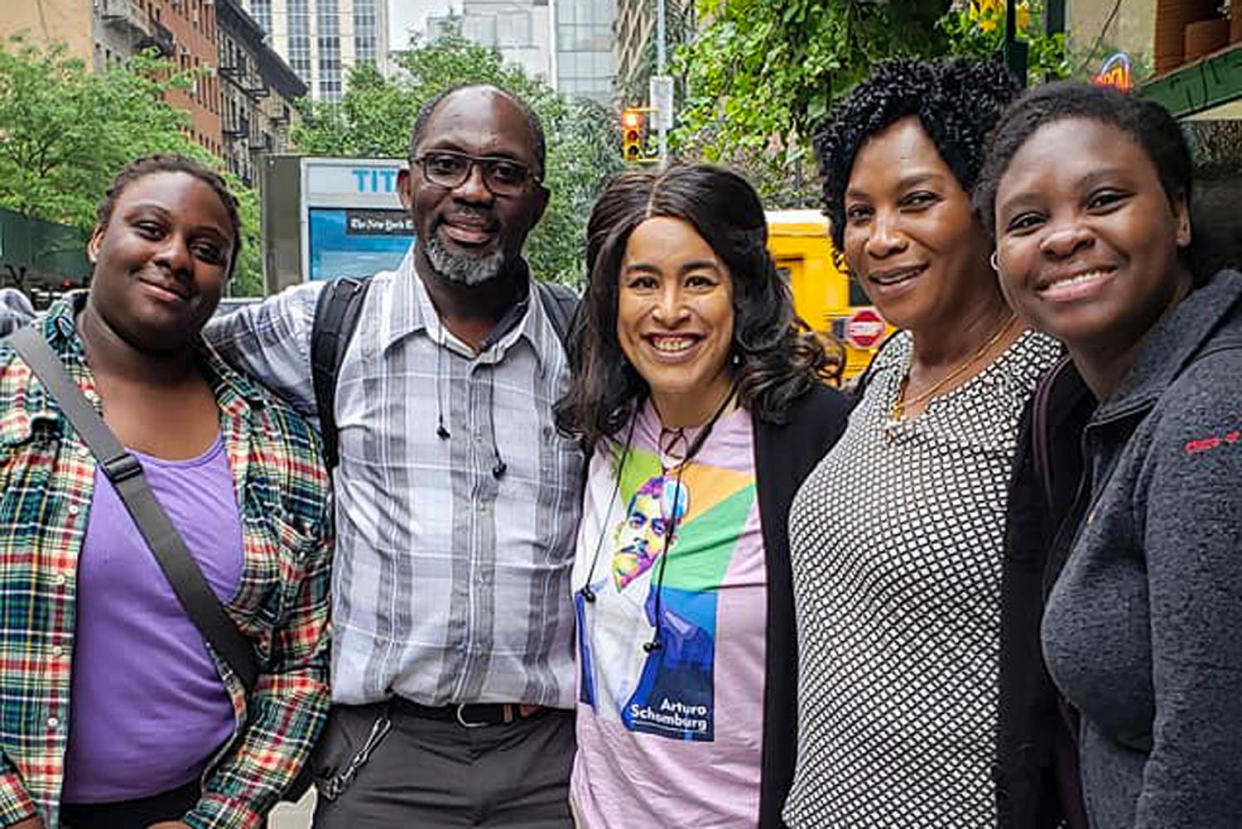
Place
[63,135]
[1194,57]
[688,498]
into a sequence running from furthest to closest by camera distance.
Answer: [63,135] < [1194,57] < [688,498]

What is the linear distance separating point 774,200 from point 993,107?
603 inches

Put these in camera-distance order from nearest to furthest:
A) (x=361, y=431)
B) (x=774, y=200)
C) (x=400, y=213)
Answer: (x=361, y=431), (x=400, y=213), (x=774, y=200)

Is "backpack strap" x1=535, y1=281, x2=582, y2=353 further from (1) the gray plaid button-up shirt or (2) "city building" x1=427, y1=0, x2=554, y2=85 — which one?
(2) "city building" x1=427, y1=0, x2=554, y2=85

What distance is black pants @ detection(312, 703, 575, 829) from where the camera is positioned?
113 inches

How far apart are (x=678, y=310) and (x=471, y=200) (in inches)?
26.4

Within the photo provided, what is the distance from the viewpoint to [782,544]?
100 inches

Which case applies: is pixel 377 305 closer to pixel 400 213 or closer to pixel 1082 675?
pixel 1082 675

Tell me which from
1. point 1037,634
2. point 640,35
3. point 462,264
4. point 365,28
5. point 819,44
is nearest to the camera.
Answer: point 1037,634

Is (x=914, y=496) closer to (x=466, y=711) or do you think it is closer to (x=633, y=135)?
(x=466, y=711)

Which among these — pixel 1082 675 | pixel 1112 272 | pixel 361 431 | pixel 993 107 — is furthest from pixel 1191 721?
pixel 361 431

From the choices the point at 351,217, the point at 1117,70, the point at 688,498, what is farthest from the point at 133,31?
the point at 688,498

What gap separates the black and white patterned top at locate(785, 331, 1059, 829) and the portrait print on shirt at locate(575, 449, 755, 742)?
0.24 meters

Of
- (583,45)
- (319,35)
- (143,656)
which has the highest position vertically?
(319,35)

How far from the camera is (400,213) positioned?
12.1m
